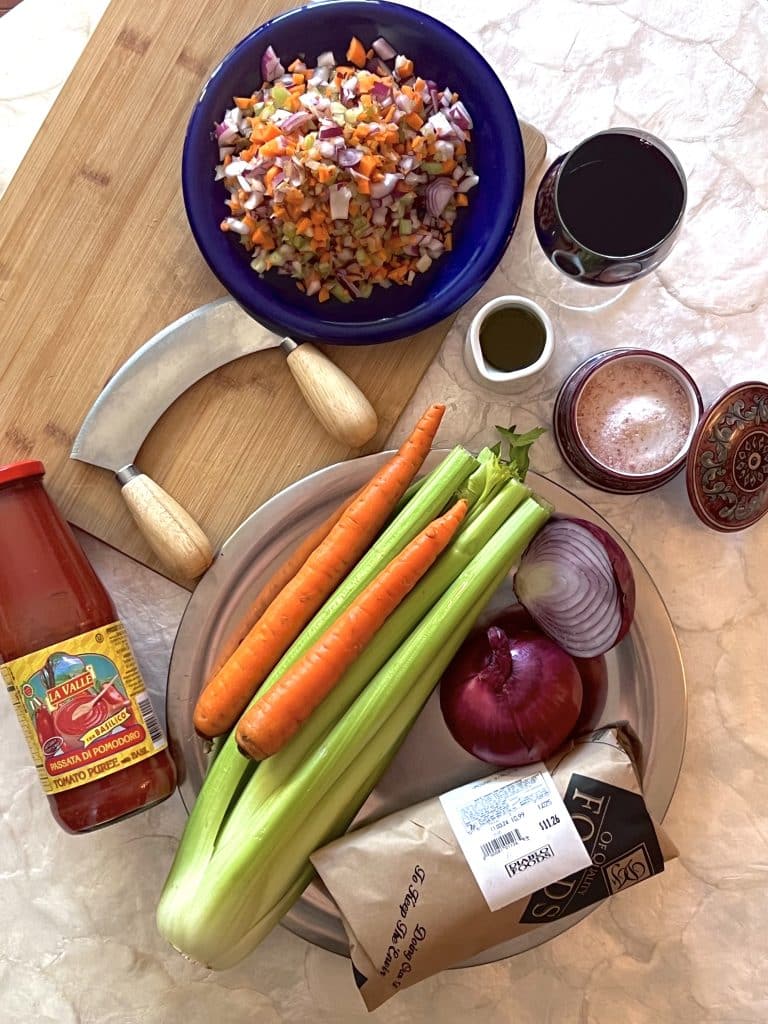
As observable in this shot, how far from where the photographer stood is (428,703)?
99cm

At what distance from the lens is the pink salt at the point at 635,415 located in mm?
994

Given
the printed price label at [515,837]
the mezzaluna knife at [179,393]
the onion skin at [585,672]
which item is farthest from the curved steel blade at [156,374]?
the printed price label at [515,837]

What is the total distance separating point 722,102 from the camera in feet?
3.60

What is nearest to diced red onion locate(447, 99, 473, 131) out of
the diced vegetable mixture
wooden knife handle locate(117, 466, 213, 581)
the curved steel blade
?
the diced vegetable mixture

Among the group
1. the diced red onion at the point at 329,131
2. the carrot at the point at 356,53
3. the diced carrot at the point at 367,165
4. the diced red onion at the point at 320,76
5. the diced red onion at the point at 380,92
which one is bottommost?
the diced carrot at the point at 367,165

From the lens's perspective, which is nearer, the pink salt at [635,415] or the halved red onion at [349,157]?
the halved red onion at [349,157]

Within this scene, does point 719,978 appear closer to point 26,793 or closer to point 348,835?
point 348,835

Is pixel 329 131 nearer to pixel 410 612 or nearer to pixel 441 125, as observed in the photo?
pixel 441 125

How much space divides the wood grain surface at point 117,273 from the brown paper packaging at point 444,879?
410 mm

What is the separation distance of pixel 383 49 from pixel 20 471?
2.08 feet

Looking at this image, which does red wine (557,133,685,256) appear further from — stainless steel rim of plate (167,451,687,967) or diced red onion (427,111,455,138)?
stainless steel rim of plate (167,451,687,967)

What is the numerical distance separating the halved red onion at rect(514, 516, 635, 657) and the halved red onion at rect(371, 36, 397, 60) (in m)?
0.58

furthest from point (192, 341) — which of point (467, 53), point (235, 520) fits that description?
point (467, 53)

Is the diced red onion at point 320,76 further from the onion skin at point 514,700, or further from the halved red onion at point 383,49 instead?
the onion skin at point 514,700
